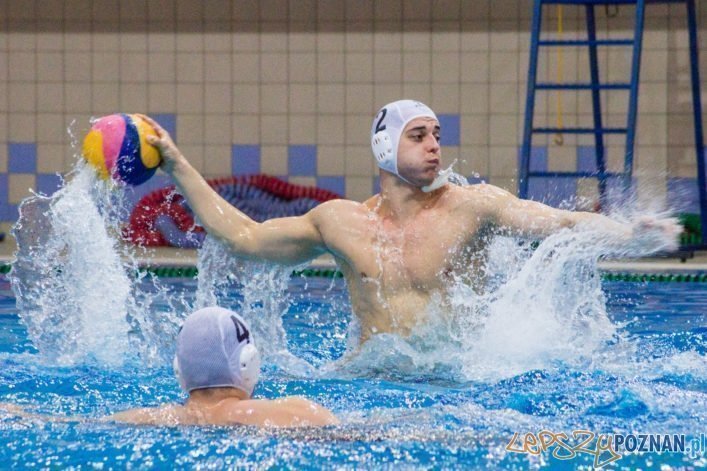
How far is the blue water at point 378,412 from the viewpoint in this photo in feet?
8.86

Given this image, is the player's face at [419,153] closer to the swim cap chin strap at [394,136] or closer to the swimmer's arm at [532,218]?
the swim cap chin strap at [394,136]

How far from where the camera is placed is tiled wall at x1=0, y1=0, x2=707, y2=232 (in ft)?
30.7

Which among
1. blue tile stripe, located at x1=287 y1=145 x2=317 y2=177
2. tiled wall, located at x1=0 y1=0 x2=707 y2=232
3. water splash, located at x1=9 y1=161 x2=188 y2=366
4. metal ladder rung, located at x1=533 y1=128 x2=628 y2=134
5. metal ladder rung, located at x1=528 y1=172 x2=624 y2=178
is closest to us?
water splash, located at x1=9 y1=161 x2=188 y2=366

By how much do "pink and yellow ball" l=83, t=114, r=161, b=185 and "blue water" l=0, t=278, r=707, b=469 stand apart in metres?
0.73

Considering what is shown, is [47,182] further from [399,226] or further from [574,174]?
[399,226]

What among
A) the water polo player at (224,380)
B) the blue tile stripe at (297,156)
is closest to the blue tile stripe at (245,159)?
the blue tile stripe at (297,156)

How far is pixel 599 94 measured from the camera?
9.09m

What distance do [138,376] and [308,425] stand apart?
146 cm

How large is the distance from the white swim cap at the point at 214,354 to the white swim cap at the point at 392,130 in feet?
4.43

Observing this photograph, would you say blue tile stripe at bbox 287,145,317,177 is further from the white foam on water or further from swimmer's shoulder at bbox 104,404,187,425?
swimmer's shoulder at bbox 104,404,187,425

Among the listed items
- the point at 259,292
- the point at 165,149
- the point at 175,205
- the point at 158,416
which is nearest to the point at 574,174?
the point at 175,205

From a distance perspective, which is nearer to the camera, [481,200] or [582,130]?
[481,200]

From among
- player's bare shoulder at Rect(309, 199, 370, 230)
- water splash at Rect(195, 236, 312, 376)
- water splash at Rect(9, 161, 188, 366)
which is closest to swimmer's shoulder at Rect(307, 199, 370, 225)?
player's bare shoulder at Rect(309, 199, 370, 230)

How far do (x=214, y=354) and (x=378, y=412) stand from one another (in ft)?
2.08
